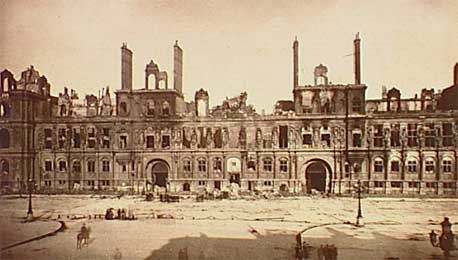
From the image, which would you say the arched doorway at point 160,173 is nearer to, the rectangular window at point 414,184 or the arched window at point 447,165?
the rectangular window at point 414,184

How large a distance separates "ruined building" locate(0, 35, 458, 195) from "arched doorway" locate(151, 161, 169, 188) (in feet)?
0.13

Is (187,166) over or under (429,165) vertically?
under

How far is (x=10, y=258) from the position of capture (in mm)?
8383

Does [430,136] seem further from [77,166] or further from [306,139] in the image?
[77,166]

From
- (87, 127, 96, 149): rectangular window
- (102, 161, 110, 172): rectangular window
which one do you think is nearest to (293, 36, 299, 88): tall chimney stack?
(102, 161, 110, 172): rectangular window

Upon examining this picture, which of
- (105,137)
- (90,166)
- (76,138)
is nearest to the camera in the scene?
(90,166)

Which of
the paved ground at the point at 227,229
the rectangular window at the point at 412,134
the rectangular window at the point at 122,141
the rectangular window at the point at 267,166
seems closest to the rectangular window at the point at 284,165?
the rectangular window at the point at 267,166

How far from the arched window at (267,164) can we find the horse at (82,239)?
15.6ft

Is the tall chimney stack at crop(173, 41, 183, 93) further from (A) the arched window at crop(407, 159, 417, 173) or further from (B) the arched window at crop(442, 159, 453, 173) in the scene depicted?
(B) the arched window at crop(442, 159, 453, 173)

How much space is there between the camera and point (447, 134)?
991 cm

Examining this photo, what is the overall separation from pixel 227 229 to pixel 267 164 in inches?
104

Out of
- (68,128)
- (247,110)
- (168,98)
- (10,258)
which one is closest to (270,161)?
(247,110)

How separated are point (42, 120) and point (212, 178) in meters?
4.75

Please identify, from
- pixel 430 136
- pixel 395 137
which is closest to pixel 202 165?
pixel 395 137
